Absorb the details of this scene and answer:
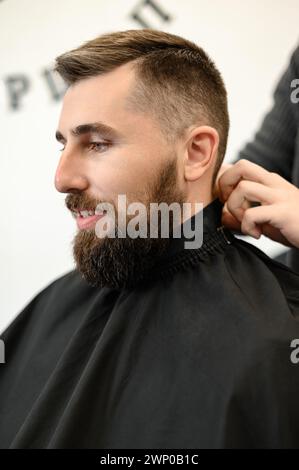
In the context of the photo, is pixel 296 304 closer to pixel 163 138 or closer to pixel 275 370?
pixel 275 370

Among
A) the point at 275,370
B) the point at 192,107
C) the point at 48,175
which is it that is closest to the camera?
the point at 275,370

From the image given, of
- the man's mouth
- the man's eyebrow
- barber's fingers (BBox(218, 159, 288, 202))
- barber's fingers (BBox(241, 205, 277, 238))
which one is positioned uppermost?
the man's eyebrow

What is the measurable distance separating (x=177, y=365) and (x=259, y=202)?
436 millimetres

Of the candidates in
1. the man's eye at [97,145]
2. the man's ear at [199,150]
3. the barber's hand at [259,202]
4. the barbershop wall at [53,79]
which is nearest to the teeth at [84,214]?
→ the man's eye at [97,145]

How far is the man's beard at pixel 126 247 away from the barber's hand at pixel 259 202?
0.15 metres

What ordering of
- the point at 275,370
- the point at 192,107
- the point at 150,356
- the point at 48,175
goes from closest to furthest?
1. the point at 275,370
2. the point at 150,356
3. the point at 192,107
4. the point at 48,175

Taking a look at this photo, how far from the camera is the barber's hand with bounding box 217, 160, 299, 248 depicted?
1.12 meters

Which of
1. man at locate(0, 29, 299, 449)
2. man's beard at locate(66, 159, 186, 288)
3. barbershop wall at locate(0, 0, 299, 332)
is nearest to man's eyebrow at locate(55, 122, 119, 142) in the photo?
man at locate(0, 29, 299, 449)

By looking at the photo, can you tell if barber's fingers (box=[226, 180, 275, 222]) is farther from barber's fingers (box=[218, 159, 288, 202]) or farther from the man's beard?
the man's beard

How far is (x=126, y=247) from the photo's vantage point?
3.54 feet

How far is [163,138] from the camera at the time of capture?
108cm

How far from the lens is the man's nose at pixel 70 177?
105 cm

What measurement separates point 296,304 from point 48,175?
59.5 inches

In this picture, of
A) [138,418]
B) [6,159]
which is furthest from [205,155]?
[6,159]
